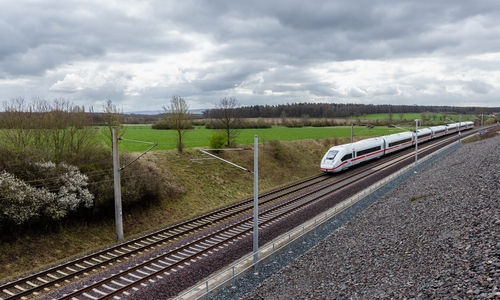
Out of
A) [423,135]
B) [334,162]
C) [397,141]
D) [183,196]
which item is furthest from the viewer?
[423,135]

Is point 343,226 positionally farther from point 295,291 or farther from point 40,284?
point 40,284

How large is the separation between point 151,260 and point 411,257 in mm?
11604

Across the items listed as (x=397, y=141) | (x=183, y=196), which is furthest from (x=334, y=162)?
(x=397, y=141)

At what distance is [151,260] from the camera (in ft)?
53.4

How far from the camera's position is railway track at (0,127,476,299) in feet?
46.0

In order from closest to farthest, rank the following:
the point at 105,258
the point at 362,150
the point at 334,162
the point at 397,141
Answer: the point at 105,258 < the point at 334,162 < the point at 362,150 < the point at 397,141

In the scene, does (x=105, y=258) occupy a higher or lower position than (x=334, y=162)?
lower

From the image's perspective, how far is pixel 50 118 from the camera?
26688 millimetres

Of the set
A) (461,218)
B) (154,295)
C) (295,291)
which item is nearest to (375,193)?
(461,218)

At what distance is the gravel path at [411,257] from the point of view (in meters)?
9.98

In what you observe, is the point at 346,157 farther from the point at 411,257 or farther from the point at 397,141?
the point at 411,257

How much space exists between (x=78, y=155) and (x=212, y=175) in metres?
14.7

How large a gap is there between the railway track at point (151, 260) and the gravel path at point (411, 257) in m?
3.93

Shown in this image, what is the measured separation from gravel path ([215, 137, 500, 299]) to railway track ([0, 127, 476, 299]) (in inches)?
155
